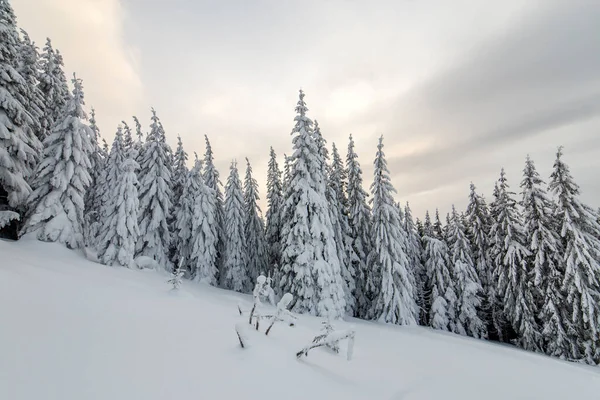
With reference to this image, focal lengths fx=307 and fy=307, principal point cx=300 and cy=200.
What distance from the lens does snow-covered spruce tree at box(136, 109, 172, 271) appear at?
27.0 metres

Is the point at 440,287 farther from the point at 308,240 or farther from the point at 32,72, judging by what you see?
the point at 32,72

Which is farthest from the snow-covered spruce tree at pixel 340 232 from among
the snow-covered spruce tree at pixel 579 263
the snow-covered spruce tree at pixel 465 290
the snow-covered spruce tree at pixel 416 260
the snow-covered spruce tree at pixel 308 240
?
the snow-covered spruce tree at pixel 579 263

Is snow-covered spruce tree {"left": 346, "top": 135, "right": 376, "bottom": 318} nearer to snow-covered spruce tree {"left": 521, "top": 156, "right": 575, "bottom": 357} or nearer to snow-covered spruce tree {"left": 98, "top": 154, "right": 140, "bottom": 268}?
snow-covered spruce tree {"left": 521, "top": 156, "right": 575, "bottom": 357}

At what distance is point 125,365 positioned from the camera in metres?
4.11

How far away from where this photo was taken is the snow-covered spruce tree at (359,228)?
2828 cm

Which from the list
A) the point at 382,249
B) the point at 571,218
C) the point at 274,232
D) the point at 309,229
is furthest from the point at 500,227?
the point at 274,232

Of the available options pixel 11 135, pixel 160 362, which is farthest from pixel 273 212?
pixel 160 362

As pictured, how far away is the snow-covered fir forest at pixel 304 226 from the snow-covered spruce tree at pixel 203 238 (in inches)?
4.9

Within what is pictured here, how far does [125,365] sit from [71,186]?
17.8 metres

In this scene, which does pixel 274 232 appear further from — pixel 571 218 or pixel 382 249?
pixel 571 218

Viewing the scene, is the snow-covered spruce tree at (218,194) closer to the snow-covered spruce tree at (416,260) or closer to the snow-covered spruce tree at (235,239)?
the snow-covered spruce tree at (235,239)

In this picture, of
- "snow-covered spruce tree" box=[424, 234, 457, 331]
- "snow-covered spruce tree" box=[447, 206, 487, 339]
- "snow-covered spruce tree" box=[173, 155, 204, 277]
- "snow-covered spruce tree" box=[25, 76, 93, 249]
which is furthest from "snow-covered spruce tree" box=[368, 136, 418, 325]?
"snow-covered spruce tree" box=[25, 76, 93, 249]

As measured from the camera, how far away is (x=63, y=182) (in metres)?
Answer: 17.2

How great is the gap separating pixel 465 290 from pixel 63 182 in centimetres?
3293
